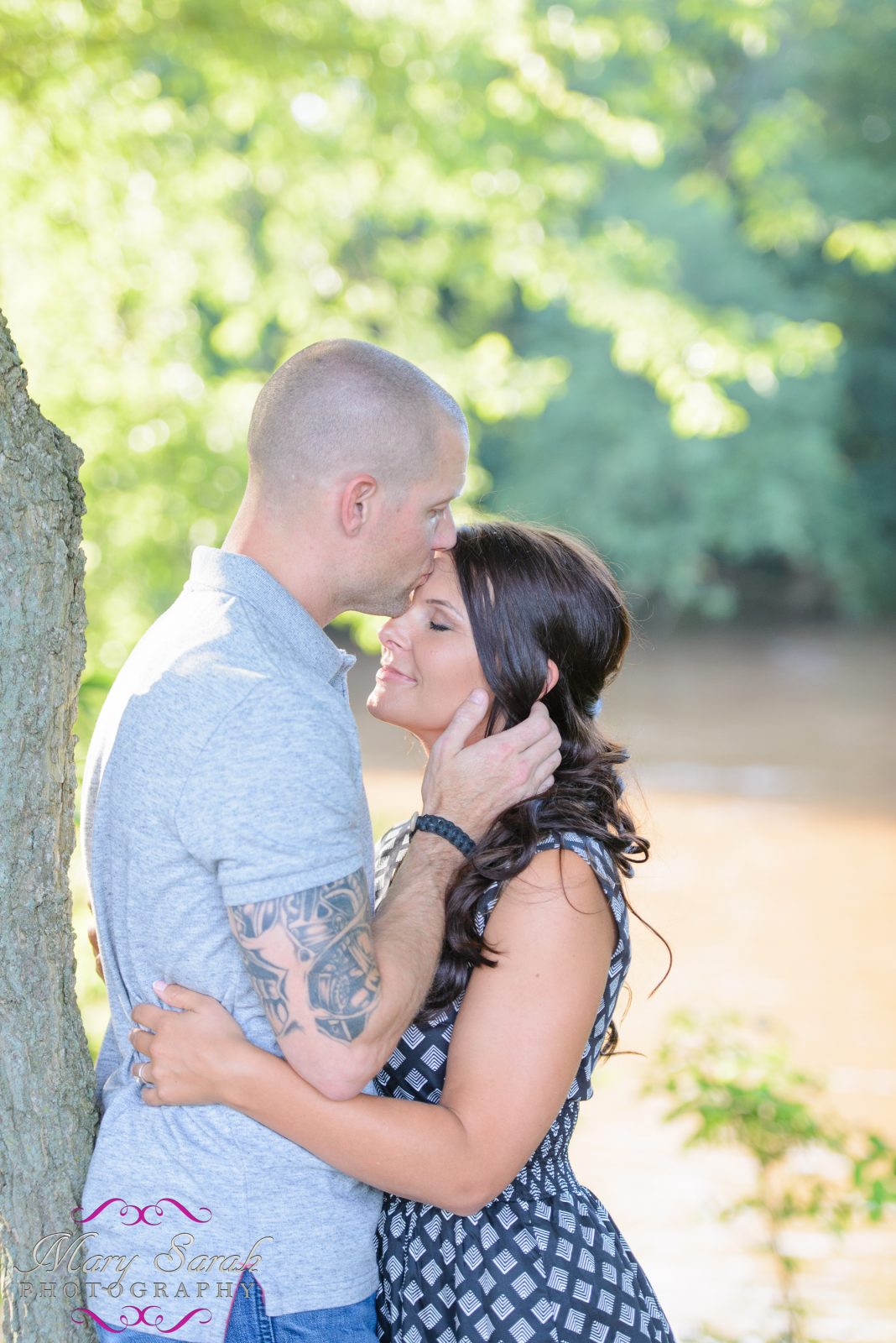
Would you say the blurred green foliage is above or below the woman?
above

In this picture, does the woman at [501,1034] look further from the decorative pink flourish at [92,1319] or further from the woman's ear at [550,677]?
the decorative pink flourish at [92,1319]

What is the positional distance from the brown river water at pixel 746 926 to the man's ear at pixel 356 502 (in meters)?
0.83

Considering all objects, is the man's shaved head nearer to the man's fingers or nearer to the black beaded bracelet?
the man's fingers

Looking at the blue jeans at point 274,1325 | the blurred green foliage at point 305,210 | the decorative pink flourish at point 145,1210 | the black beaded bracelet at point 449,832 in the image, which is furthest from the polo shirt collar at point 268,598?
the blurred green foliage at point 305,210

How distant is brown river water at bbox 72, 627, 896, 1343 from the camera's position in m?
4.62

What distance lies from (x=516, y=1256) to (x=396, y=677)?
0.99m

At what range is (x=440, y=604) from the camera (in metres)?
2.36

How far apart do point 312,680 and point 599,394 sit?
20.3m

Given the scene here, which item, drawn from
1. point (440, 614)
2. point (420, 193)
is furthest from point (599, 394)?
point (440, 614)

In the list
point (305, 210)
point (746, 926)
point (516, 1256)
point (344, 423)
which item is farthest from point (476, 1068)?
point (746, 926)

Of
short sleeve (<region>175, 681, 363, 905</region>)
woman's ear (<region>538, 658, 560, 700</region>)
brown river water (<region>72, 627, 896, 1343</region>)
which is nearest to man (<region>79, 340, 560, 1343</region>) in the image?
short sleeve (<region>175, 681, 363, 905</region>)

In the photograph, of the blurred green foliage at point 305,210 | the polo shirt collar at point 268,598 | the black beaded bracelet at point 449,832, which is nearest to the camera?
the polo shirt collar at point 268,598

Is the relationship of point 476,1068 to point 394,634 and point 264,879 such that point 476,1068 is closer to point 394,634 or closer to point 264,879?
point 264,879

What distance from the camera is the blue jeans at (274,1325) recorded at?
1780mm
